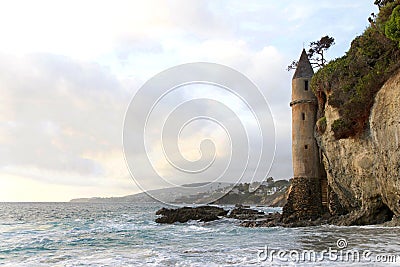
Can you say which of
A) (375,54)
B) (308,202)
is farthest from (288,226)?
(375,54)

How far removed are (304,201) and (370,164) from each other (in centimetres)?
757

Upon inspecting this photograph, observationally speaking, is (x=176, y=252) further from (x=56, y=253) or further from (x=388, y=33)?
(x=388, y=33)

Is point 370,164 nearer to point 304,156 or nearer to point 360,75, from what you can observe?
point 360,75

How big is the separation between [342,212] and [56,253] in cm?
1870

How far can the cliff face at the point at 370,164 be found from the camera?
64.3 feet

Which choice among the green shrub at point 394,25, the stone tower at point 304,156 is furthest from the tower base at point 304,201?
the green shrub at point 394,25

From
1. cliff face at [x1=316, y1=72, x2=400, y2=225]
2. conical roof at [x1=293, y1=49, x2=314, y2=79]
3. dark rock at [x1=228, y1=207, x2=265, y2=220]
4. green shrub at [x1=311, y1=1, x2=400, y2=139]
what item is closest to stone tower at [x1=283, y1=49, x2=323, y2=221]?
conical roof at [x1=293, y1=49, x2=314, y2=79]

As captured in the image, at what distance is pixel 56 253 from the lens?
17.1 m

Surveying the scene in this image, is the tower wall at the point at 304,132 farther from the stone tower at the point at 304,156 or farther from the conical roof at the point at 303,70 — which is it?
the conical roof at the point at 303,70

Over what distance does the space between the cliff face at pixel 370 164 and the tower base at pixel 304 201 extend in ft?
3.62

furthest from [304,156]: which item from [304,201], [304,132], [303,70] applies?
[303,70]

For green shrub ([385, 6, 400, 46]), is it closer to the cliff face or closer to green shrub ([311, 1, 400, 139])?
green shrub ([311, 1, 400, 139])

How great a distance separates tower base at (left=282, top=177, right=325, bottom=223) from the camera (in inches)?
1139

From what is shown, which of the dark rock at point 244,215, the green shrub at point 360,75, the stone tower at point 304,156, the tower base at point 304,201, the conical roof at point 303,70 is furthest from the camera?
the dark rock at point 244,215
